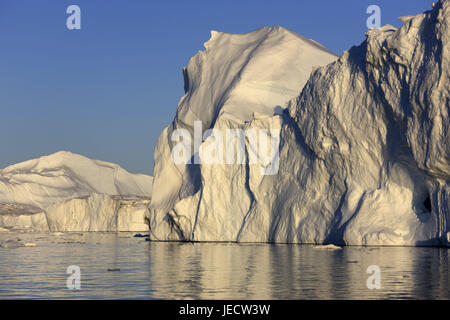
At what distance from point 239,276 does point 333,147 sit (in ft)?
52.7

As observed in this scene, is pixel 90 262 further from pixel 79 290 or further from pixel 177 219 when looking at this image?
pixel 177 219

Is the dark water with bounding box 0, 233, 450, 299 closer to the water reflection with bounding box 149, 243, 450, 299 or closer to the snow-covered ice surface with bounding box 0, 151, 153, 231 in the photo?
the water reflection with bounding box 149, 243, 450, 299

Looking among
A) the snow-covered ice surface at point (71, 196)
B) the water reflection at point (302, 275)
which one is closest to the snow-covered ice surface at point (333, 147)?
the water reflection at point (302, 275)

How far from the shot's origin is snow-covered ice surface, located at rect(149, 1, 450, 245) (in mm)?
26109

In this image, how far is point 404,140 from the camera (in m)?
27.7

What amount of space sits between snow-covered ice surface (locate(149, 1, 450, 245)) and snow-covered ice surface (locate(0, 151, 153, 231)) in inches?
1130

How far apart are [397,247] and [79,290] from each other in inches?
651

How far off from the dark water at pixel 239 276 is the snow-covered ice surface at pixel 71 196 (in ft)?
162

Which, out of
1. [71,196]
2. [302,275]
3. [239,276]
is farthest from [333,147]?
[71,196]

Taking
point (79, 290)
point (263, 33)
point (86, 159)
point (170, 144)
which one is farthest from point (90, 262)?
point (86, 159)

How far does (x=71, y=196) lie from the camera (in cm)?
13638

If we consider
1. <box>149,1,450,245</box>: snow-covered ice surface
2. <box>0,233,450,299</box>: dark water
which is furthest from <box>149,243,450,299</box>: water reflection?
<box>149,1,450,245</box>: snow-covered ice surface

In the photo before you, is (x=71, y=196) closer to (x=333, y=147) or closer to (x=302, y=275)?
(x=333, y=147)
